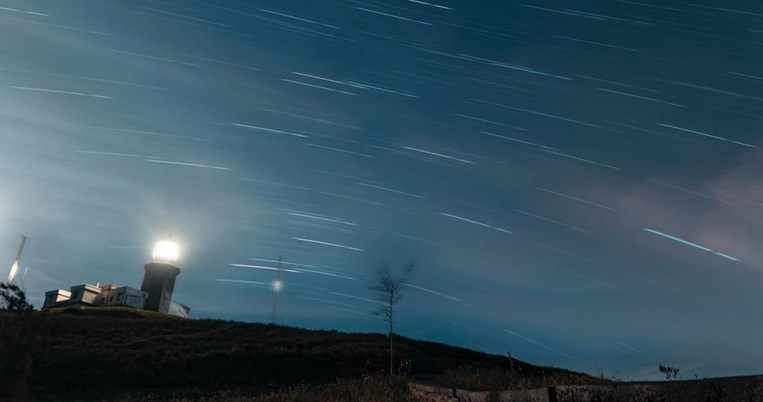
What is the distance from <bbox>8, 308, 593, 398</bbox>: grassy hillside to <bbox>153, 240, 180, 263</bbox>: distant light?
26.0m

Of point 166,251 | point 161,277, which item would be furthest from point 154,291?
point 166,251

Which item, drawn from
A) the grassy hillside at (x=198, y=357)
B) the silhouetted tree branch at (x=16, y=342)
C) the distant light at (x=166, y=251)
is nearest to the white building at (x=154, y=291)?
the distant light at (x=166, y=251)

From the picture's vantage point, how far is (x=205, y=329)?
146ft

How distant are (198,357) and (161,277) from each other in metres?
46.5

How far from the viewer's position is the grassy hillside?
2512 centimetres

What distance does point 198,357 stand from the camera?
30.2 m

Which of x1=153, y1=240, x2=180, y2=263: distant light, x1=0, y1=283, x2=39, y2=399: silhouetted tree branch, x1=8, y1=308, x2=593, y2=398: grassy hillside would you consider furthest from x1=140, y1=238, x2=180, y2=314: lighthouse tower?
x1=0, y1=283, x2=39, y2=399: silhouetted tree branch

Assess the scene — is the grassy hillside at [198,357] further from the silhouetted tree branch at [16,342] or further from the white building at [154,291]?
the white building at [154,291]

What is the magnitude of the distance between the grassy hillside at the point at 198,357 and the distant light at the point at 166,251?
25978mm

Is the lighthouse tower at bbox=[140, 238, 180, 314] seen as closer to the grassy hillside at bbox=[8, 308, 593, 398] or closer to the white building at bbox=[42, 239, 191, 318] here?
the white building at bbox=[42, 239, 191, 318]

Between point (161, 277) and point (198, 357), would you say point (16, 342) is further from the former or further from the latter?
point (161, 277)

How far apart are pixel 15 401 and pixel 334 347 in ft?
72.8

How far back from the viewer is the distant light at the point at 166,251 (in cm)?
7144

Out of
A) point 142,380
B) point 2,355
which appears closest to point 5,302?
point 2,355
